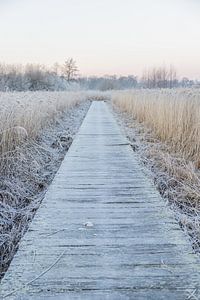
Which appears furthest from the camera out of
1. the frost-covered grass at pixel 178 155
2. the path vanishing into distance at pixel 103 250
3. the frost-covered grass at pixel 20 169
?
the frost-covered grass at pixel 178 155

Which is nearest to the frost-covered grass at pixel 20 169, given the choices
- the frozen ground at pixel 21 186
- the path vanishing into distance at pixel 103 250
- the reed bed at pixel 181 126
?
the frozen ground at pixel 21 186

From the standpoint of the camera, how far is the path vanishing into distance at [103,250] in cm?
→ 185

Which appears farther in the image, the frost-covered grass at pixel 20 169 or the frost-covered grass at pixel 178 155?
the frost-covered grass at pixel 178 155

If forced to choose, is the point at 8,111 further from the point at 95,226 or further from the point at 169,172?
the point at 95,226

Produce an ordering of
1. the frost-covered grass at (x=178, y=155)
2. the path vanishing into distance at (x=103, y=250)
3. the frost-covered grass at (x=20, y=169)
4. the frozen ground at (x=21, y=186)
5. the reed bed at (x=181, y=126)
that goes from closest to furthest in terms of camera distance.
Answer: the path vanishing into distance at (x=103, y=250)
the frozen ground at (x=21, y=186)
the frost-covered grass at (x=20, y=169)
the frost-covered grass at (x=178, y=155)
the reed bed at (x=181, y=126)

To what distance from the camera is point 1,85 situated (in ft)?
27.8

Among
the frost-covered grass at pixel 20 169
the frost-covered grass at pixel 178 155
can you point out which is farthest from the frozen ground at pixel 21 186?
the frost-covered grass at pixel 178 155

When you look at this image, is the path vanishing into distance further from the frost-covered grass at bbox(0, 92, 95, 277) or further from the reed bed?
the reed bed

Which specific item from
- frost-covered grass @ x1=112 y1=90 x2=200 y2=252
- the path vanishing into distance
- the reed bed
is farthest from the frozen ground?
the reed bed

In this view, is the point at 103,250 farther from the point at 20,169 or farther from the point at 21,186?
the point at 20,169

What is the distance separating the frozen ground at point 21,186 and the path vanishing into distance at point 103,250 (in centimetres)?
20

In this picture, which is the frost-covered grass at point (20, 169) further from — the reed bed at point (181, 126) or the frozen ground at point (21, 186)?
the reed bed at point (181, 126)

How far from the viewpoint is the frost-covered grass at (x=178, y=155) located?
3.28 m

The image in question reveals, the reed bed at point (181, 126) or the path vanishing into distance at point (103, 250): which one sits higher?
the reed bed at point (181, 126)
